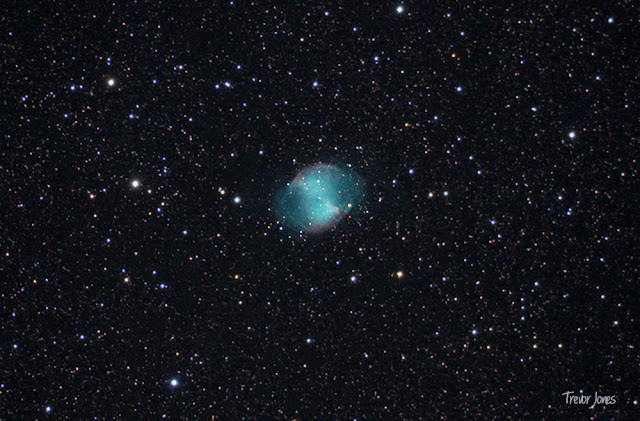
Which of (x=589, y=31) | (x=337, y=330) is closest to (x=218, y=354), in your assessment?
(x=337, y=330)

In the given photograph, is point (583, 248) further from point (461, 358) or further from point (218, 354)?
point (218, 354)

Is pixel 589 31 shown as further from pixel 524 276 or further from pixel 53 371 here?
pixel 53 371

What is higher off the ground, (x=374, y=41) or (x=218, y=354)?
(x=374, y=41)
